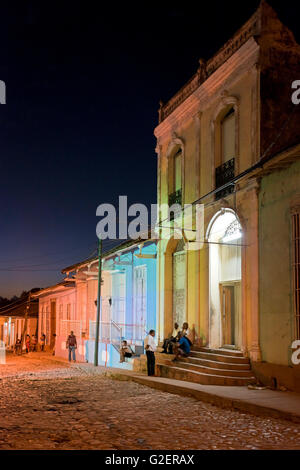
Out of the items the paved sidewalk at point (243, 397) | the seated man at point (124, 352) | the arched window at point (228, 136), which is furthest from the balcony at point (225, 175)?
the seated man at point (124, 352)

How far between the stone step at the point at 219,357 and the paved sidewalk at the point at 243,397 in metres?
0.98

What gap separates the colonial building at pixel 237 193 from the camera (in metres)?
12.3

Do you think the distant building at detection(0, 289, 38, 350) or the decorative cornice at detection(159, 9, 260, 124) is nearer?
the decorative cornice at detection(159, 9, 260, 124)

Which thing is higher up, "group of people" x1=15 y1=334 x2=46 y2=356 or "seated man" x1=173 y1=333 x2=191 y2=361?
"seated man" x1=173 y1=333 x2=191 y2=361

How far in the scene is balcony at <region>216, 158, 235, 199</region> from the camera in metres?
14.5

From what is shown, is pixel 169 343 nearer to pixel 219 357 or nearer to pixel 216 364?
pixel 219 357

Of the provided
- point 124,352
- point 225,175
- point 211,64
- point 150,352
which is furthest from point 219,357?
point 211,64

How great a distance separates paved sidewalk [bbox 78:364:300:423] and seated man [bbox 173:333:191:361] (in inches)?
47.1

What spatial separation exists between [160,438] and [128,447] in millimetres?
674

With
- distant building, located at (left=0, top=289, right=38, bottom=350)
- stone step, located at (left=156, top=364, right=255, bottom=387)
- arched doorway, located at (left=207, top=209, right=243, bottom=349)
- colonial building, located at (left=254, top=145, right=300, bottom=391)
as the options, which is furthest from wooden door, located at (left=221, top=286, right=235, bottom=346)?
distant building, located at (left=0, top=289, right=38, bottom=350)

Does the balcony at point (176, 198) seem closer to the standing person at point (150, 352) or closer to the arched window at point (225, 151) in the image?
the arched window at point (225, 151)

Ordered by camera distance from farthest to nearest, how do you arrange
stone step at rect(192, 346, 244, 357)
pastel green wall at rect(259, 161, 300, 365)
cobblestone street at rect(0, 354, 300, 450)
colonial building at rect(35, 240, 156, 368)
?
1. colonial building at rect(35, 240, 156, 368)
2. stone step at rect(192, 346, 244, 357)
3. pastel green wall at rect(259, 161, 300, 365)
4. cobblestone street at rect(0, 354, 300, 450)

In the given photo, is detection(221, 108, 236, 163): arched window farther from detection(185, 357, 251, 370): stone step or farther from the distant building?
the distant building

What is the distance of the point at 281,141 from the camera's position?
13227 mm
